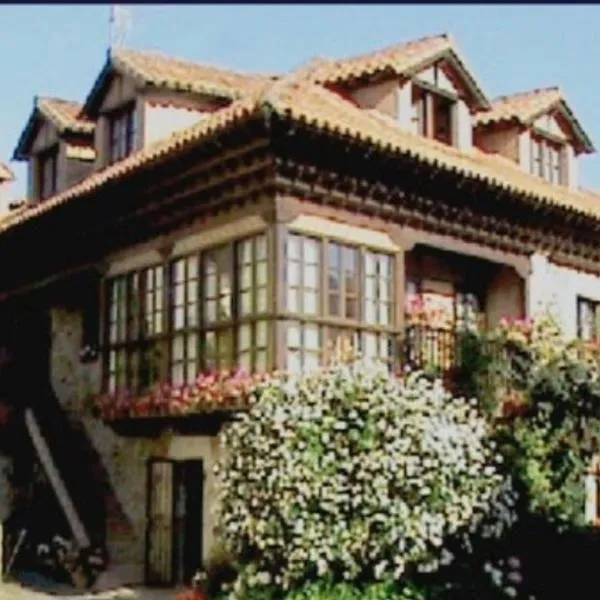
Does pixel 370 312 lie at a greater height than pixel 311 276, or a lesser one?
lesser

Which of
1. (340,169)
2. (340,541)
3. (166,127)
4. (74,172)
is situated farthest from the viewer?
(74,172)

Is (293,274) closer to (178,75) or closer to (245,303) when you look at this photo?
(245,303)

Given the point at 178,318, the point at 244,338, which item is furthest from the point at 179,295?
the point at 244,338

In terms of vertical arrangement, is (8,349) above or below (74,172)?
below

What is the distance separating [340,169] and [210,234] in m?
2.08

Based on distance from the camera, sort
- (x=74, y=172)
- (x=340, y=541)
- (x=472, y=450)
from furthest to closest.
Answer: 1. (x=74, y=172)
2. (x=472, y=450)
3. (x=340, y=541)

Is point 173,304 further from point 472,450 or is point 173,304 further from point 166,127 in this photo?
point 472,450

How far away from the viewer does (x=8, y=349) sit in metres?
20.8

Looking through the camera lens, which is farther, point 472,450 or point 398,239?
point 398,239

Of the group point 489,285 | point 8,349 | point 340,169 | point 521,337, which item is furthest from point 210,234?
point 8,349

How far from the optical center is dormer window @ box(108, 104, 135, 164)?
17828mm

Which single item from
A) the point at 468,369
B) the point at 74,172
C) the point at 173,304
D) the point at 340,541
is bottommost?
the point at 340,541

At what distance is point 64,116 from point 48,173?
4.32ft

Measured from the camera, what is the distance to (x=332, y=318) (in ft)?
45.5
